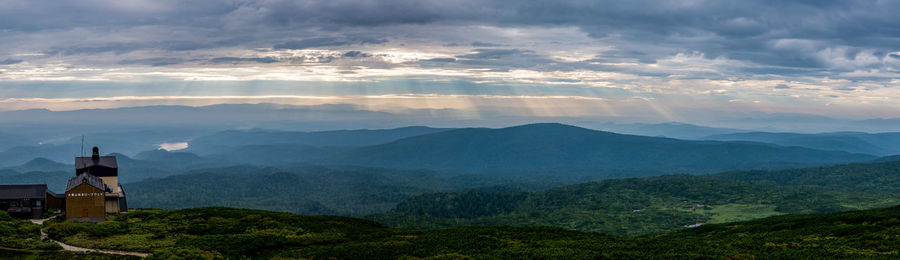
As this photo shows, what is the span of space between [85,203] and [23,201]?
29.6 ft

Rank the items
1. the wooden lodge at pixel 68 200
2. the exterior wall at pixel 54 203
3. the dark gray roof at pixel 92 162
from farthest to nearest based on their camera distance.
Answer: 1. the dark gray roof at pixel 92 162
2. the exterior wall at pixel 54 203
3. the wooden lodge at pixel 68 200

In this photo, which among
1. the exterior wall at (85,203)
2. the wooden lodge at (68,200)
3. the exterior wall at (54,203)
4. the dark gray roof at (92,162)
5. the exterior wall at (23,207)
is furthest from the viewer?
the dark gray roof at (92,162)

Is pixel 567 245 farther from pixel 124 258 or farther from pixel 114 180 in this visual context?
pixel 114 180

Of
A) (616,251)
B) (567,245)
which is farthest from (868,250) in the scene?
(567,245)

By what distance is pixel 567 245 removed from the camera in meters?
51.7

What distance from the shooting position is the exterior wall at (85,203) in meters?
63.0

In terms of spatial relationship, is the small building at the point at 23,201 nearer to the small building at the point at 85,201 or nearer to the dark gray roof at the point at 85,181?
the dark gray roof at the point at 85,181

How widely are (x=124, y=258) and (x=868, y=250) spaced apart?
60480mm

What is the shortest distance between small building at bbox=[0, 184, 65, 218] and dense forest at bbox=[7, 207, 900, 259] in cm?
985

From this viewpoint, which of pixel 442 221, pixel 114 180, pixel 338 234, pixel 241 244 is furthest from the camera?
pixel 442 221

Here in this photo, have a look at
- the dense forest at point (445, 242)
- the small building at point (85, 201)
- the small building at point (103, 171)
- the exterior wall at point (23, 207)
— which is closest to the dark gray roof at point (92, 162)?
the small building at point (103, 171)

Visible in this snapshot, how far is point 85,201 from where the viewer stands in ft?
209

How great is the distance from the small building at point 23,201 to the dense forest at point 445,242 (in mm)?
9854

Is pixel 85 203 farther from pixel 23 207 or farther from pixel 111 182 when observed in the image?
pixel 111 182
